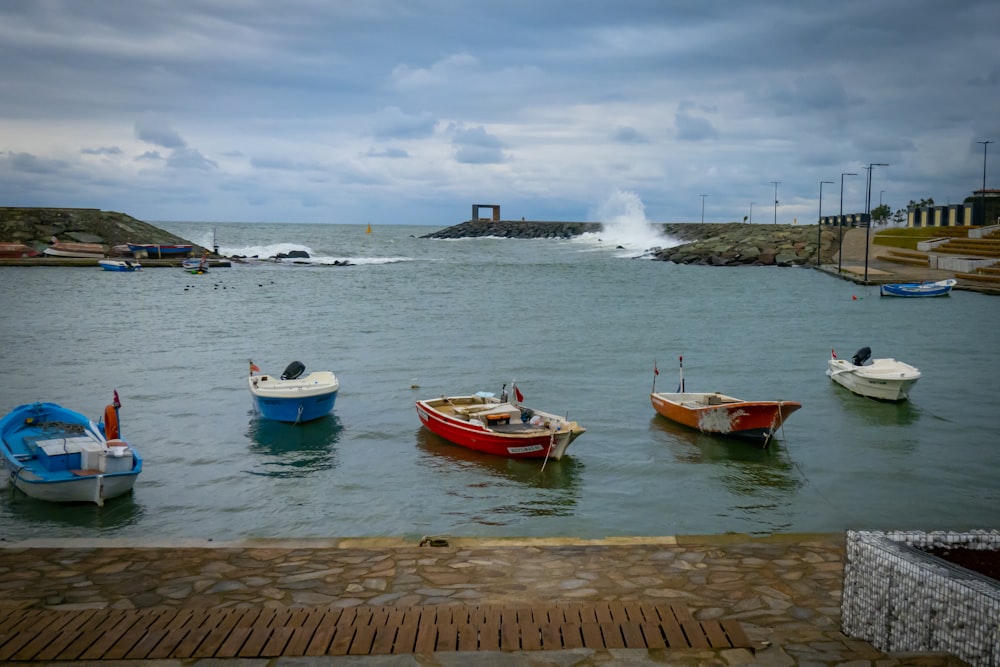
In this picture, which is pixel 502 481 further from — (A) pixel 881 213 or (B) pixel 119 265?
(A) pixel 881 213

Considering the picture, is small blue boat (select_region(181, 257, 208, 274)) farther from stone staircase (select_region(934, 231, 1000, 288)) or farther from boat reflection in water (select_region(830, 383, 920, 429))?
boat reflection in water (select_region(830, 383, 920, 429))

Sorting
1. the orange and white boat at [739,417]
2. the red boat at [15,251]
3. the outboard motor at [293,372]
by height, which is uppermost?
the red boat at [15,251]

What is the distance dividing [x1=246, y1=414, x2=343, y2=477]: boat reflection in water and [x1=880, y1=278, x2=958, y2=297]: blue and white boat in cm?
4928

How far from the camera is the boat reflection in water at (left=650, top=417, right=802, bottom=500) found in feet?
56.6

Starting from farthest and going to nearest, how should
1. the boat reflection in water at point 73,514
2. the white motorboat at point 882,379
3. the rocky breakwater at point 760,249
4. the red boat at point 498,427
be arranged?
the rocky breakwater at point 760,249, the white motorboat at point 882,379, the red boat at point 498,427, the boat reflection in water at point 73,514

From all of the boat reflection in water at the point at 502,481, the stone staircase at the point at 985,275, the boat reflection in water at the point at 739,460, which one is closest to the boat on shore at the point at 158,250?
the stone staircase at the point at 985,275

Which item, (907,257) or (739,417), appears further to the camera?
(907,257)

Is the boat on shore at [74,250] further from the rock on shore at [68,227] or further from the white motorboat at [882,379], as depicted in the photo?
the white motorboat at [882,379]

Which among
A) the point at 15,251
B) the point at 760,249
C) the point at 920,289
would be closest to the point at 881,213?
the point at 760,249

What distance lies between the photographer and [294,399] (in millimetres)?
22094

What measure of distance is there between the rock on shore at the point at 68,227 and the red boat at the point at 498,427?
86604 mm

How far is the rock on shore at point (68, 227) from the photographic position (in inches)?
3728

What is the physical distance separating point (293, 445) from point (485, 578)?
13272 millimetres

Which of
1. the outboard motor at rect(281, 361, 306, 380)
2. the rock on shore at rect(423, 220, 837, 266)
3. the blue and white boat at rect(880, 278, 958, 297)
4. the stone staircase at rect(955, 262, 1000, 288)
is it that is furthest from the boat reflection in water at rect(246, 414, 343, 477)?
the rock on shore at rect(423, 220, 837, 266)
